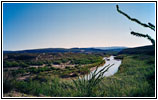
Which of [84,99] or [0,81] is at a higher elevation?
[0,81]

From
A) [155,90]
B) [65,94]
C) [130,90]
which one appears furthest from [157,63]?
[65,94]

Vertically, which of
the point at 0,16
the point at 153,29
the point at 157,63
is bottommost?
the point at 157,63

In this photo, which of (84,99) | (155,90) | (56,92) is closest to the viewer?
(84,99)

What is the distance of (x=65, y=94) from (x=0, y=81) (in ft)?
4.56

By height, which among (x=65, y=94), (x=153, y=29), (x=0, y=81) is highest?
(x=153, y=29)

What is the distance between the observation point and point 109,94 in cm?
400

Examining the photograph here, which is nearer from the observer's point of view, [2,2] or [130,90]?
[2,2]

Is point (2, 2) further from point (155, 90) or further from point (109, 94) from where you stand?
point (155, 90)

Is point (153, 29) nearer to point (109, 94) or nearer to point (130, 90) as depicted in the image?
point (130, 90)

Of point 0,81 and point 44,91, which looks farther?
point 44,91

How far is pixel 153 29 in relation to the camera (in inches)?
159

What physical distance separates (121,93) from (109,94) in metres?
0.27

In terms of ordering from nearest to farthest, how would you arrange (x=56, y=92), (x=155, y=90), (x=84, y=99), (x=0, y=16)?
(x=84, y=99) < (x=155, y=90) < (x=0, y=16) < (x=56, y=92)

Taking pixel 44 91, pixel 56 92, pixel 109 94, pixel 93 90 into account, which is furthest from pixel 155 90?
pixel 44 91
